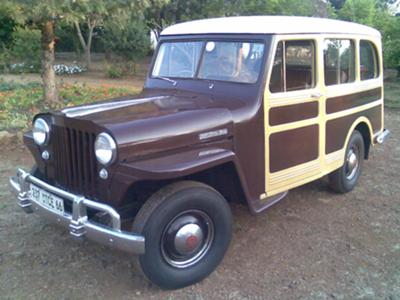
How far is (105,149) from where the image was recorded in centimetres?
312

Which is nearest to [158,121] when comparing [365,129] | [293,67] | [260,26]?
[260,26]

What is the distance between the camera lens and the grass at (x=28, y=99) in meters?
7.31

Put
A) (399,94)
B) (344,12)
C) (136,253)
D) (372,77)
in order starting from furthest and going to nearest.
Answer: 1. (344,12)
2. (399,94)
3. (372,77)
4. (136,253)

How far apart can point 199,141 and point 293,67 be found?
135cm

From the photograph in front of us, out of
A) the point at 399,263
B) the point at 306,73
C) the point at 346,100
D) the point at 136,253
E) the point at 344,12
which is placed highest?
the point at 344,12

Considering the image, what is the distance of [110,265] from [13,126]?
13.6ft

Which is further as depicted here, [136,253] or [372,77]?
[372,77]

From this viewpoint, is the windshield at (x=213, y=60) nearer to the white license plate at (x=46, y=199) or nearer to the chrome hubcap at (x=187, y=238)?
the chrome hubcap at (x=187, y=238)

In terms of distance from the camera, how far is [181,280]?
11.0ft

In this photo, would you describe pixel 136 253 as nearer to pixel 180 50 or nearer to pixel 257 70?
pixel 257 70

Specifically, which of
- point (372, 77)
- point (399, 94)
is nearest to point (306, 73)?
point (372, 77)

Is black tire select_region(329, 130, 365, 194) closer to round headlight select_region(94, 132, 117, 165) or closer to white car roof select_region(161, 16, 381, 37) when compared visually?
white car roof select_region(161, 16, 381, 37)

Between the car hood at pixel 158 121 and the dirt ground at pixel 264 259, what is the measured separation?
3.45ft

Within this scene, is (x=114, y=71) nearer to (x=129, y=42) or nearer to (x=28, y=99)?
(x=129, y=42)
